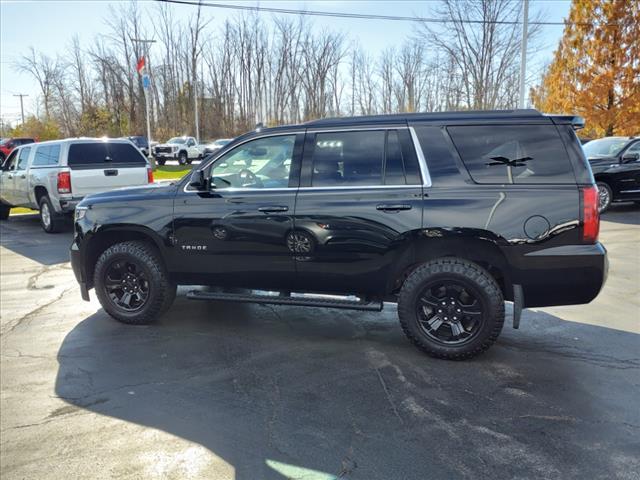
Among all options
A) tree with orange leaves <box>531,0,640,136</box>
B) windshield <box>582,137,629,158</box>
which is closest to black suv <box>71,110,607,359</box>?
windshield <box>582,137,629,158</box>

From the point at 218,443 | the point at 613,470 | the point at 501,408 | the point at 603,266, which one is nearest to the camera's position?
the point at 613,470

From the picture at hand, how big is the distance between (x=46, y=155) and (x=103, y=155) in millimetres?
1342

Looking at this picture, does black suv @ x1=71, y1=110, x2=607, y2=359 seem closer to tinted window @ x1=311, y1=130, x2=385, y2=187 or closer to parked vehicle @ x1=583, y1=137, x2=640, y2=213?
tinted window @ x1=311, y1=130, x2=385, y2=187

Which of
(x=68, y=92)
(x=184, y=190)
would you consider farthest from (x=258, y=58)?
(x=184, y=190)

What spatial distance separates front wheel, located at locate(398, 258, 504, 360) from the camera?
12.9 ft

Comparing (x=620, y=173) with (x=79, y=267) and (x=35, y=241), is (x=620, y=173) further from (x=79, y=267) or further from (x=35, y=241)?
(x=35, y=241)

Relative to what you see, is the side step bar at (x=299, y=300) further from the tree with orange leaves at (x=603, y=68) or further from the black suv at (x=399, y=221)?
the tree with orange leaves at (x=603, y=68)

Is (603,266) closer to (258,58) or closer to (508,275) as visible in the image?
(508,275)

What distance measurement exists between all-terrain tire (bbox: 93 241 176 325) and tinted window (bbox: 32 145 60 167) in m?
6.20

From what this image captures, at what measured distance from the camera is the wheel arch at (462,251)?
397 cm

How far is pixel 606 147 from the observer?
12.1 meters

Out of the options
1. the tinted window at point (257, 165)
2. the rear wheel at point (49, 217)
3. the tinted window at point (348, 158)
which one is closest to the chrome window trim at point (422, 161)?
the tinted window at point (348, 158)

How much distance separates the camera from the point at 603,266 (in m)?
3.80

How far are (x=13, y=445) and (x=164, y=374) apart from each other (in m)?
1.11
